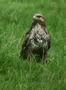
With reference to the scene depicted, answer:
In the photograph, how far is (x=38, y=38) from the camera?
846cm

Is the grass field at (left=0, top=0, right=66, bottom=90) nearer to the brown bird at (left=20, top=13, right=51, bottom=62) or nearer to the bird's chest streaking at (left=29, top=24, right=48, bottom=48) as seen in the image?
the brown bird at (left=20, top=13, right=51, bottom=62)

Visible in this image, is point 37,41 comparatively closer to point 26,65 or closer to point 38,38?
point 38,38

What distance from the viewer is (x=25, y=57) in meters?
8.74

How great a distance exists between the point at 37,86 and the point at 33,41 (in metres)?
1.45

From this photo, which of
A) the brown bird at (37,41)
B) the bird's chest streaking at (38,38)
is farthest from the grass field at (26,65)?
the bird's chest streaking at (38,38)

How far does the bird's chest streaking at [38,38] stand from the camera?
27.8 feet

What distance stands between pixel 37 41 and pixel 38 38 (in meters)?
0.06

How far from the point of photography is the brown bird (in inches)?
334

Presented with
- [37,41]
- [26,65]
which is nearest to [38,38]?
[37,41]

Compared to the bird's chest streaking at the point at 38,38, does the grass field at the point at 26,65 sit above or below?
below

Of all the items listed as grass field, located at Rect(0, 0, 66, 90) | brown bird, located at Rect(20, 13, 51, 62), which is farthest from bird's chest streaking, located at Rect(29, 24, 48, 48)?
grass field, located at Rect(0, 0, 66, 90)

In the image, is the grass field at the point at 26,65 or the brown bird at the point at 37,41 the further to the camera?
the brown bird at the point at 37,41

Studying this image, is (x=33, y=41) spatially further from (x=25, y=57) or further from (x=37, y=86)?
(x=37, y=86)

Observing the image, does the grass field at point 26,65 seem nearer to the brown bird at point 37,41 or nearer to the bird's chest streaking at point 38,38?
the brown bird at point 37,41
